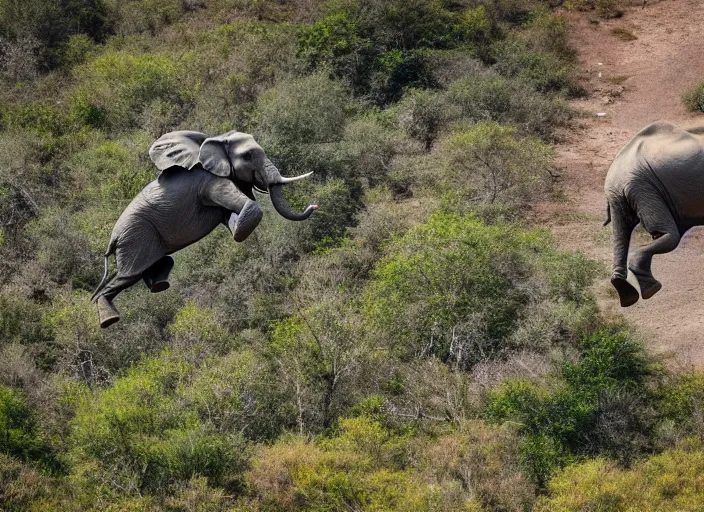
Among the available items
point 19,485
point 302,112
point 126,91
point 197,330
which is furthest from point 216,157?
point 126,91

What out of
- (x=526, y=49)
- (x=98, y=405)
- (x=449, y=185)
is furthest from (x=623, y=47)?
(x=98, y=405)

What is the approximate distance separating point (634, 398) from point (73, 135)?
18.7 m

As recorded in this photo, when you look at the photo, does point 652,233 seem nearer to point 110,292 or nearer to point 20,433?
point 110,292

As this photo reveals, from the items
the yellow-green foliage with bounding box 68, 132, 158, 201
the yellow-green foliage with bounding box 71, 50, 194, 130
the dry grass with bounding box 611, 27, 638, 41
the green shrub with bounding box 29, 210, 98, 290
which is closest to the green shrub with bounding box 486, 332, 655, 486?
the green shrub with bounding box 29, 210, 98, 290

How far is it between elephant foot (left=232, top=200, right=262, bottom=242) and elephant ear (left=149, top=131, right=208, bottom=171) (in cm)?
112

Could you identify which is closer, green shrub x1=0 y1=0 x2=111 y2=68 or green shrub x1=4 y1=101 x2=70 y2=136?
green shrub x1=4 y1=101 x2=70 y2=136

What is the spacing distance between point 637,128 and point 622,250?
24437 millimetres

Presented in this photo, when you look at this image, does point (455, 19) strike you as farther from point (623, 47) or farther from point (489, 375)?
point (489, 375)

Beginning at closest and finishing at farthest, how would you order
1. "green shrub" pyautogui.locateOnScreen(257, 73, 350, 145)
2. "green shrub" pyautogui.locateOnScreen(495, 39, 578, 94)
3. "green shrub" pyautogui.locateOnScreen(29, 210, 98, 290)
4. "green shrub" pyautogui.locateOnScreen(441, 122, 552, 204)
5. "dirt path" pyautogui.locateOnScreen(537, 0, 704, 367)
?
"dirt path" pyautogui.locateOnScreen(537, 0, 704, 367)
"green shrub" pyautogui.locateOnScreen(29, 210, 98, 290)
"green shrub" pyautogui.locateOnScreen(441, 122, 552, 204)
"green shrub" pyautogui.locateOnScreen(257, 73, 350, 145)
"green shrub" pyautogui.locateOnScreen(495, 39, 578, 94)

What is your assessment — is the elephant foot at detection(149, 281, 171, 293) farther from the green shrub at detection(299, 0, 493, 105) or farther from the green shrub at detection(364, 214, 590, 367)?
the green shrub at detection(299, 0, 493, 105)

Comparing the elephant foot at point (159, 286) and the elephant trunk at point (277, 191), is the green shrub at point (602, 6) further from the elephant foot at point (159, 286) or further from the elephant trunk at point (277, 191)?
the elephant foot at point (159, 286)

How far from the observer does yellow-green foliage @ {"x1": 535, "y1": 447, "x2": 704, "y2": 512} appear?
56.5 ft

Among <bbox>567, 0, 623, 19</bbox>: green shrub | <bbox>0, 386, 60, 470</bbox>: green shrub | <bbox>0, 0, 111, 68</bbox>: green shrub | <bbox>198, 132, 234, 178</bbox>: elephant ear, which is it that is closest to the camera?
<bbox>198, 132, 234, 178</bbox>: elephant ear

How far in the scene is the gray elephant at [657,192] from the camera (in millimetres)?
11898
